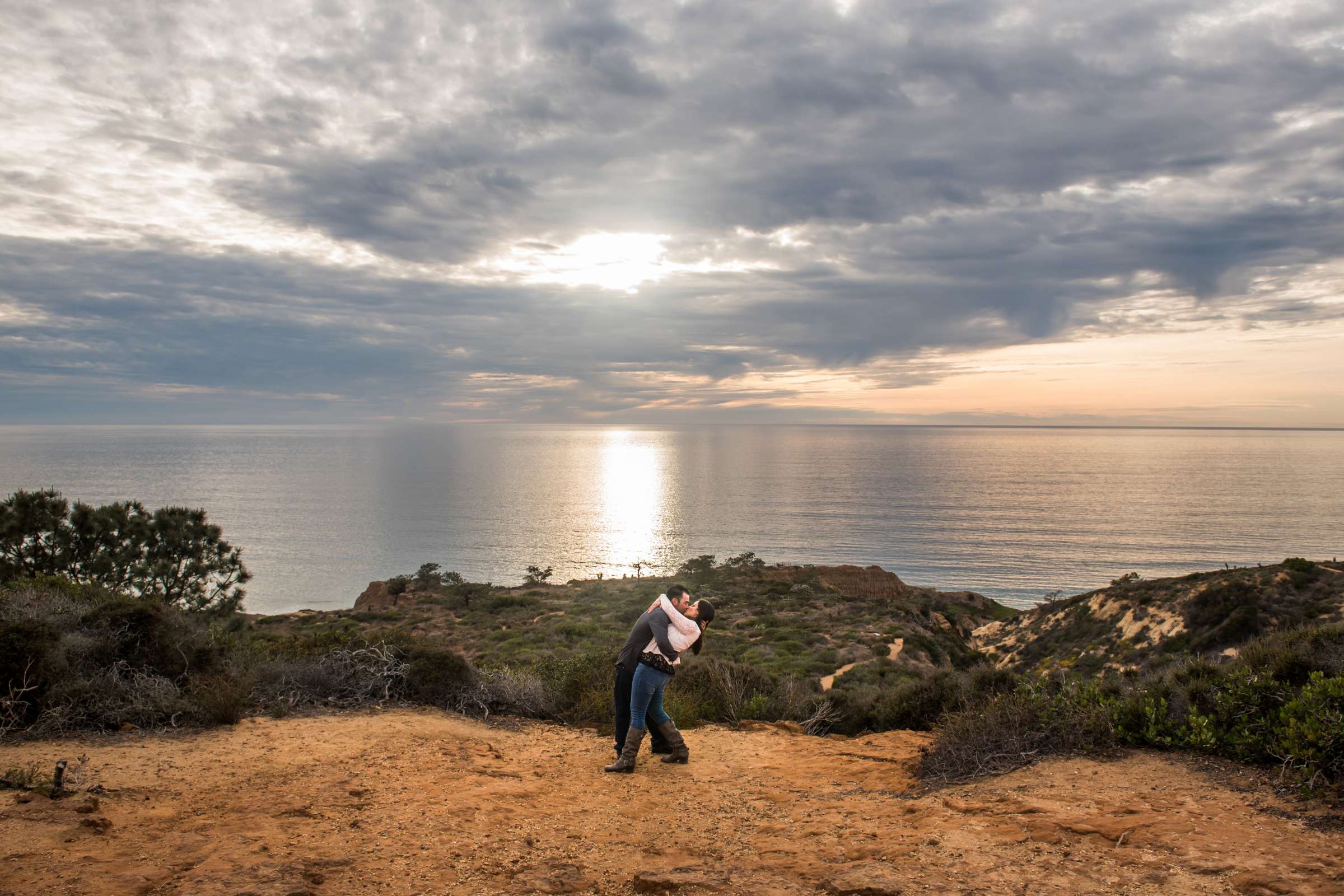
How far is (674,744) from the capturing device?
786 centimetres

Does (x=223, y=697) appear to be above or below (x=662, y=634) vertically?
below

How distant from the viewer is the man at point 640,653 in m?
7.50

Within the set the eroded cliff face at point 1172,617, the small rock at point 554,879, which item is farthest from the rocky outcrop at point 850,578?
the small rock at point 554,879

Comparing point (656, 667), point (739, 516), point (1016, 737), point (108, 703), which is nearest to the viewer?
point (1016, 737)

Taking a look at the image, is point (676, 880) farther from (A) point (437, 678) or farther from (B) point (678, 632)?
(A) point (437, 678)

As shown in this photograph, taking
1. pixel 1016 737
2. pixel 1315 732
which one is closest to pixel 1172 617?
pixel 1016 737

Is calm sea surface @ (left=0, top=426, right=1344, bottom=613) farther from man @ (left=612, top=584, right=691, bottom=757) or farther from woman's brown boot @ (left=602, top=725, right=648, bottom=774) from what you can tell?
woman's brown boot @ (left=602, top=725, right=648, bottom=774)

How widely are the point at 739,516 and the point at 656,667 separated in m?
77.9

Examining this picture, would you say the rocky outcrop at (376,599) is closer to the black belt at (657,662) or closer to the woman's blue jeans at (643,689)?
the woman's blue jeans at (643,689)

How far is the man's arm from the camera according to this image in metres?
7.48

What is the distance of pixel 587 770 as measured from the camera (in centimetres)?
772

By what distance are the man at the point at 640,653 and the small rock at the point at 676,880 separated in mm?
2545

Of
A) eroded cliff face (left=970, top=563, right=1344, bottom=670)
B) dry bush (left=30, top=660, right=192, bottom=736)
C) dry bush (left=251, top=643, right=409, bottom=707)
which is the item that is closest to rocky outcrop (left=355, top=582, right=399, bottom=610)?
dry bush (left=251, top=643, right=409, bottom=707)

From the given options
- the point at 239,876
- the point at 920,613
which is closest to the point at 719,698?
the point at 239,876
